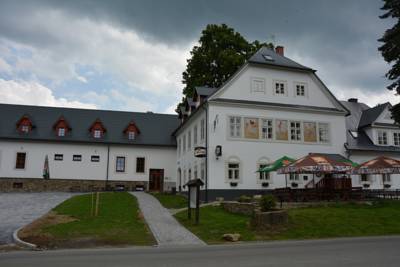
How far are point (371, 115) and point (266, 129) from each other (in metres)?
12.2

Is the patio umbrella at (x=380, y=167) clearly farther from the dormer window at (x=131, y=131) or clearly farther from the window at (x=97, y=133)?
the window at (x=97, y=133)

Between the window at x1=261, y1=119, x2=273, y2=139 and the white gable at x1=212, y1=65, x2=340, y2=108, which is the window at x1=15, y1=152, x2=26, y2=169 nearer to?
the white gable at x1=212, y1=65, x2=340, y2=108

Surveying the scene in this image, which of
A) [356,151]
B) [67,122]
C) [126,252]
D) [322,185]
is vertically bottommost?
[126,252]

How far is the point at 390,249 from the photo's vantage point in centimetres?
1090

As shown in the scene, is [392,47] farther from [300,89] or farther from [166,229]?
[166,229]

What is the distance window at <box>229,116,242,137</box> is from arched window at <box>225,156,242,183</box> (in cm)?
170

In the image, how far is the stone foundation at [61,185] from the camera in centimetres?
3672

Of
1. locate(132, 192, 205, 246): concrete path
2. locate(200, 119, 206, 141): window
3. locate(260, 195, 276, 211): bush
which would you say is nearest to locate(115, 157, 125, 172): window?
locate(200, 119, 206, 141): window

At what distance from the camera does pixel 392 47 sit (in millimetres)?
21922

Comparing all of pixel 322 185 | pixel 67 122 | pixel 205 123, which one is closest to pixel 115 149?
pixel 67 122

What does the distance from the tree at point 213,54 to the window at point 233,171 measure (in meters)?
15.8

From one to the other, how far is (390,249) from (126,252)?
296 inches

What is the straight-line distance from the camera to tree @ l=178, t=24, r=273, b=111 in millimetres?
40719

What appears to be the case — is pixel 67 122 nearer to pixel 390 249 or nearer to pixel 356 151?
pixel 356 151
